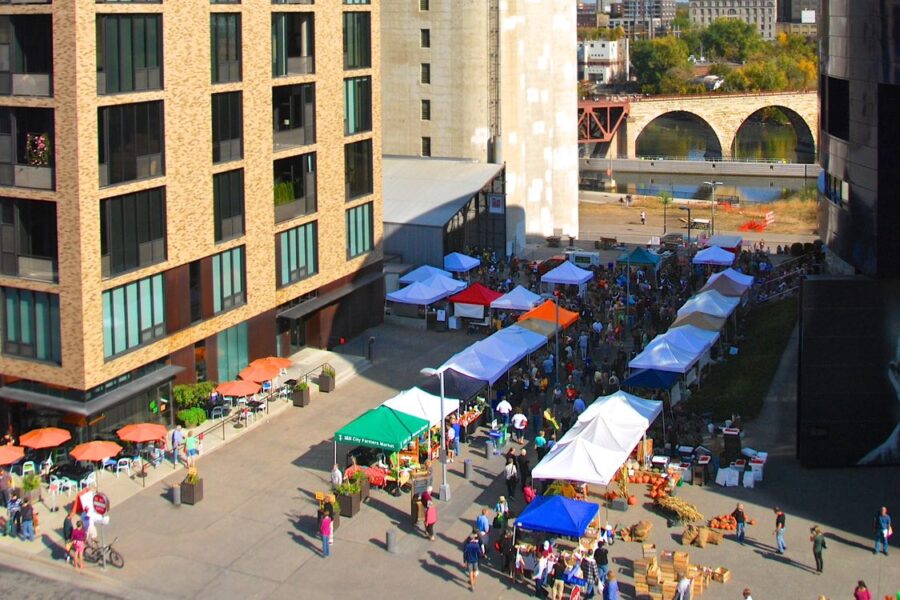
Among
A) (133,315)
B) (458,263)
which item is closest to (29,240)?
(133,315)

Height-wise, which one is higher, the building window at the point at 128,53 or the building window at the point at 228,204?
the building window at the point at 128,53

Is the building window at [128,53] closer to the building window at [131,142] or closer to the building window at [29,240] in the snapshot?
the building window at [131,142]

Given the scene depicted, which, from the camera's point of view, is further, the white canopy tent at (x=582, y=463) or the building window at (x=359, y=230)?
the building window at (x=359, y=230)

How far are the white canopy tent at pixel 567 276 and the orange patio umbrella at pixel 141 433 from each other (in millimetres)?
25599

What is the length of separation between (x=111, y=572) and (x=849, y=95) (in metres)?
24.7

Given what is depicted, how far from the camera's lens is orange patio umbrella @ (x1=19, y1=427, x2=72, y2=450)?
39969 mm

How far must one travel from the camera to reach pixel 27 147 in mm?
40781

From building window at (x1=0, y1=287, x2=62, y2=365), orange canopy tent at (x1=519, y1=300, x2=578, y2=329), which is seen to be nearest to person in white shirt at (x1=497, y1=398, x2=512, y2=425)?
orange canopy tent at (x1=519, y1=300, x2=578, y2=329)

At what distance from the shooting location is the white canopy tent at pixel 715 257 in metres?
66.1

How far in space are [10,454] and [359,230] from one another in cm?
2120

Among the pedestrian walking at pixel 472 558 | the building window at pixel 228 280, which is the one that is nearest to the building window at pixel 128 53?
the building window at pixel 228 280

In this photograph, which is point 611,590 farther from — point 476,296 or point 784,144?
point 784,144

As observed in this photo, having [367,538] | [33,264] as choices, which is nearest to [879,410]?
[367,538]

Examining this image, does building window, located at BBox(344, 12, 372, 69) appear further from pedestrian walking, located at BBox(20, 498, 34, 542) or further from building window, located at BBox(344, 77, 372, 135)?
pedestrian walking, located at BBox(20, 498, 34, 542)
